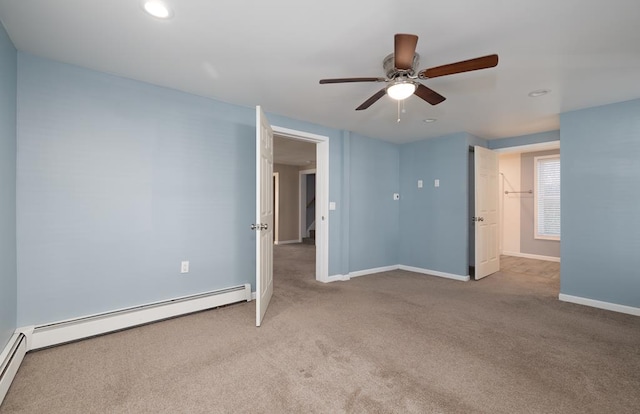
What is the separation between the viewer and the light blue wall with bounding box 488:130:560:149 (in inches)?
166

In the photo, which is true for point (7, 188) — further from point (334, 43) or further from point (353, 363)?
point (353, 363)

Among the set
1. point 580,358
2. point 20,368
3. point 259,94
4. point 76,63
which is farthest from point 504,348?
point 76,63

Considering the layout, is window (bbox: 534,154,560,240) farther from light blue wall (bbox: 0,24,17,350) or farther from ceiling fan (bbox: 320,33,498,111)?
light blue wall (bbox: 0,24,17,350)

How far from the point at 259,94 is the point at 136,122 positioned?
47.1 inches

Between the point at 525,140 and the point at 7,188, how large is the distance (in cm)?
608

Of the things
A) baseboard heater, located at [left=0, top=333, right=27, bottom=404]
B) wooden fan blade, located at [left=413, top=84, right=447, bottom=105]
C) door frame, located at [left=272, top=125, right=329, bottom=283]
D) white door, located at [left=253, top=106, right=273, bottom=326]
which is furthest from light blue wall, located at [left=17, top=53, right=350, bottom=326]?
wooden fan blade, located at [left=413, top=84, right=447, bottom=105]

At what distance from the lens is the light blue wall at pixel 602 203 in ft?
10.1

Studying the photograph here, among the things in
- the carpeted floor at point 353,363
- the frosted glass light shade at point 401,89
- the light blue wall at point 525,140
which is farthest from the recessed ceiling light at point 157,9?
the light blue wall at point 525,140

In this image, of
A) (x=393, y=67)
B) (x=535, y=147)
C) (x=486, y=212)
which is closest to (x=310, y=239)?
(x=486, y=212)

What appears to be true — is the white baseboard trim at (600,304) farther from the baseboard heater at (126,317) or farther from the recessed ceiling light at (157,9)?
the recessed ceiling light at (157,9)

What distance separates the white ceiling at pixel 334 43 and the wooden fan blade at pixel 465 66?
28cm

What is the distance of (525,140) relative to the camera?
454 cm

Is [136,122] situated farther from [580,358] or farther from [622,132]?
[622,132]

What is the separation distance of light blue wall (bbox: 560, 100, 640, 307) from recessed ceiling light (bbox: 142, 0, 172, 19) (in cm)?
429
